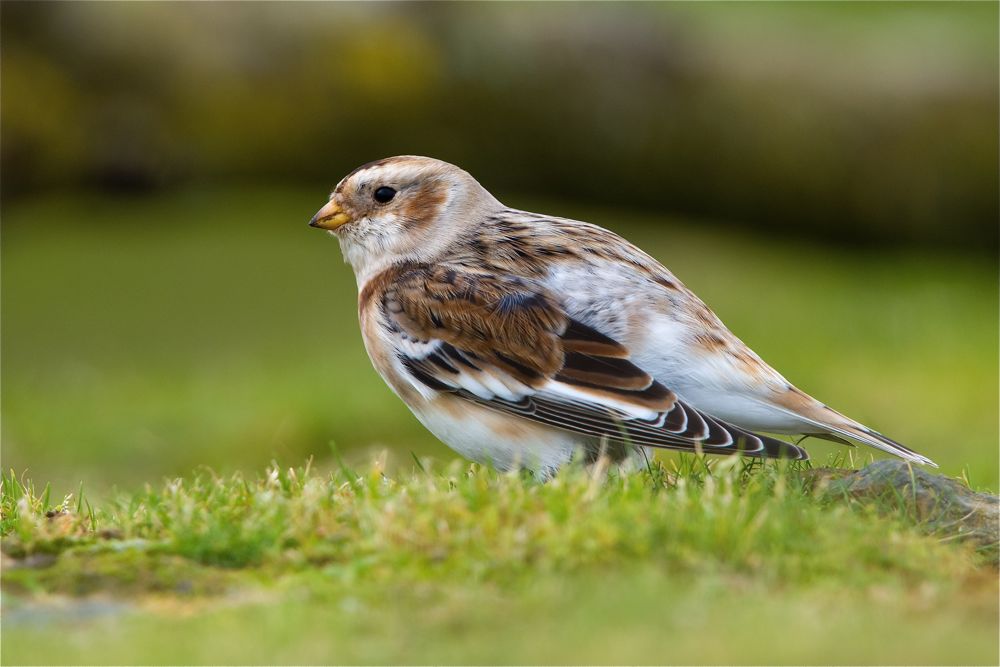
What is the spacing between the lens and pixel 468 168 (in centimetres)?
1584

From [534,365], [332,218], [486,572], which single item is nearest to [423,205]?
[332,218]

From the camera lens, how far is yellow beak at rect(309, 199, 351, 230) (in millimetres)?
6703

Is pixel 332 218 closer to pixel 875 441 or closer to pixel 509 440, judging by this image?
pixel 509 440

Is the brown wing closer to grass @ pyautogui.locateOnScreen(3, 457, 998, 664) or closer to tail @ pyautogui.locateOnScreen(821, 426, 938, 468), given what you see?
grass @ pyautogui.locateOnScreen(3, 457, 998, 664)

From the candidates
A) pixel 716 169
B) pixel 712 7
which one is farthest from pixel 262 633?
pixel 712 7

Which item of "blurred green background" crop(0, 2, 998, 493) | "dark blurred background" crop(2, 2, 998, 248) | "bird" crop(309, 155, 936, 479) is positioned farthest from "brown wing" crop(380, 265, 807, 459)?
"dark blurred background" crop(2, 2, 998, 248)

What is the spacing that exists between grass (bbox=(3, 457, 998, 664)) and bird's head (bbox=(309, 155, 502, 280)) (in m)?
1.56

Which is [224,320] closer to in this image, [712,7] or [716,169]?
[716,169]

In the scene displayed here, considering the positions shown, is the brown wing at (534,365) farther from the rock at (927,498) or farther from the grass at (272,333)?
the grass at (272,333)

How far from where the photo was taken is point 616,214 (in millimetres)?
17016

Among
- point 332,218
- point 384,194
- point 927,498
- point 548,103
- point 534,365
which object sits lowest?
point 927,498

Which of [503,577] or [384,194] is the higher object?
[384,194]

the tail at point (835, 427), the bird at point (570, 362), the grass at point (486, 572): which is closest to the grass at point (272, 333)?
the tail at point (835, 427)

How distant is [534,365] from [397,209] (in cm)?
131
